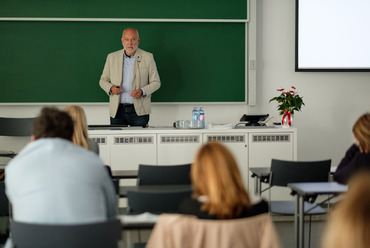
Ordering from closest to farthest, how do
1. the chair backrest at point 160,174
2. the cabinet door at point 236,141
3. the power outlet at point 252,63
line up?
the chair backrest at point 160,174, the cabinet door at point 236,141, the power outlet at point 252,63

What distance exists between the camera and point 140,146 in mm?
5609

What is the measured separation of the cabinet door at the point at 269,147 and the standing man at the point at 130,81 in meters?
1.43

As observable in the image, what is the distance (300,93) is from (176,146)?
95.2 inches

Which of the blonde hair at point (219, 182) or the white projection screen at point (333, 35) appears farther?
the white projection screen at point (333, 35)

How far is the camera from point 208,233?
2100 millimetres

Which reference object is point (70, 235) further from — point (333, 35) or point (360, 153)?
point (333, 35)

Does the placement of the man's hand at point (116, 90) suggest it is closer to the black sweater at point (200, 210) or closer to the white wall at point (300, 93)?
the white wall at point (300, 93)

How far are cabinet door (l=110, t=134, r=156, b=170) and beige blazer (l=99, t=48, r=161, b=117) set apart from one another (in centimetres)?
81

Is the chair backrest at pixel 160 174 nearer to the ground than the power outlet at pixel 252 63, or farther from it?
nearer to the ground

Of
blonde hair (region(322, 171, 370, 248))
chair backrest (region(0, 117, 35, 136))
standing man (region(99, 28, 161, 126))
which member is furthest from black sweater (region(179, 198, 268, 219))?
chair backrest (region(0, 117, 35, 136))

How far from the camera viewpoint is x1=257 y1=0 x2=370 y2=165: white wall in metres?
7.22

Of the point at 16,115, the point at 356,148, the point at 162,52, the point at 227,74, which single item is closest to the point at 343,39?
the point at 227,74

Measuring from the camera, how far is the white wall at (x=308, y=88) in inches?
284

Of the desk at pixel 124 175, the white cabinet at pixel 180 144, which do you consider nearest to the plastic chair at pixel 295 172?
the desk at pixel 124 175
